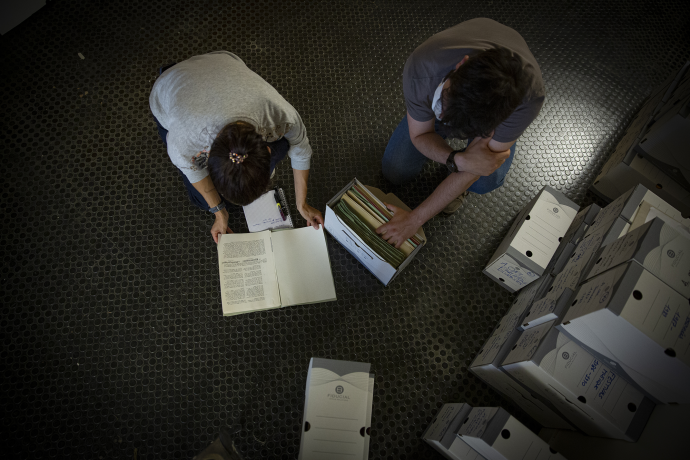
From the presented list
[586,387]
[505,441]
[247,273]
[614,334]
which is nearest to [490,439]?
[505,441]

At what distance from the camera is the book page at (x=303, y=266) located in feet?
4.20

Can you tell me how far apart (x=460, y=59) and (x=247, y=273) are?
0.92m

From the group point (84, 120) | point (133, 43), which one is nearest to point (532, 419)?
point (84, 120)

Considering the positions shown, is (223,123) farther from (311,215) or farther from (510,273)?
(510,273)

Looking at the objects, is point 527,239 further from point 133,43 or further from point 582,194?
point 133,43

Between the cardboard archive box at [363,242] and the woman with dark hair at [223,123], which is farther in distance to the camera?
the cardboard archive box at [363,242]

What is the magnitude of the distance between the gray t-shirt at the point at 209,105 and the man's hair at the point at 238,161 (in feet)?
0.25

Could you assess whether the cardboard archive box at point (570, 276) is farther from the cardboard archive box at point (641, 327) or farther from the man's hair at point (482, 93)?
the man's hair at point (482, 93)

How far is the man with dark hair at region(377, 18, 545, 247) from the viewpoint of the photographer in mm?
816

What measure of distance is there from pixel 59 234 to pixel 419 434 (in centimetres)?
142

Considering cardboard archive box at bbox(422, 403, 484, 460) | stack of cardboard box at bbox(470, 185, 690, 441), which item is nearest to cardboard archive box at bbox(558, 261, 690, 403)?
stack of cardboard box at bbox(470, 185, 690, 441)

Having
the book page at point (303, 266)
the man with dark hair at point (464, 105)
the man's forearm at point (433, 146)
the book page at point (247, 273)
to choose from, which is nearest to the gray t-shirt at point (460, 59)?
the man with dark hair at point (464, 105)

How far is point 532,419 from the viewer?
1.24 m

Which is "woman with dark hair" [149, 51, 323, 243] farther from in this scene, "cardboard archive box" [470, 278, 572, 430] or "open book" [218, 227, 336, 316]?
"cardboard archive box" [470, 278, 572, 430]
